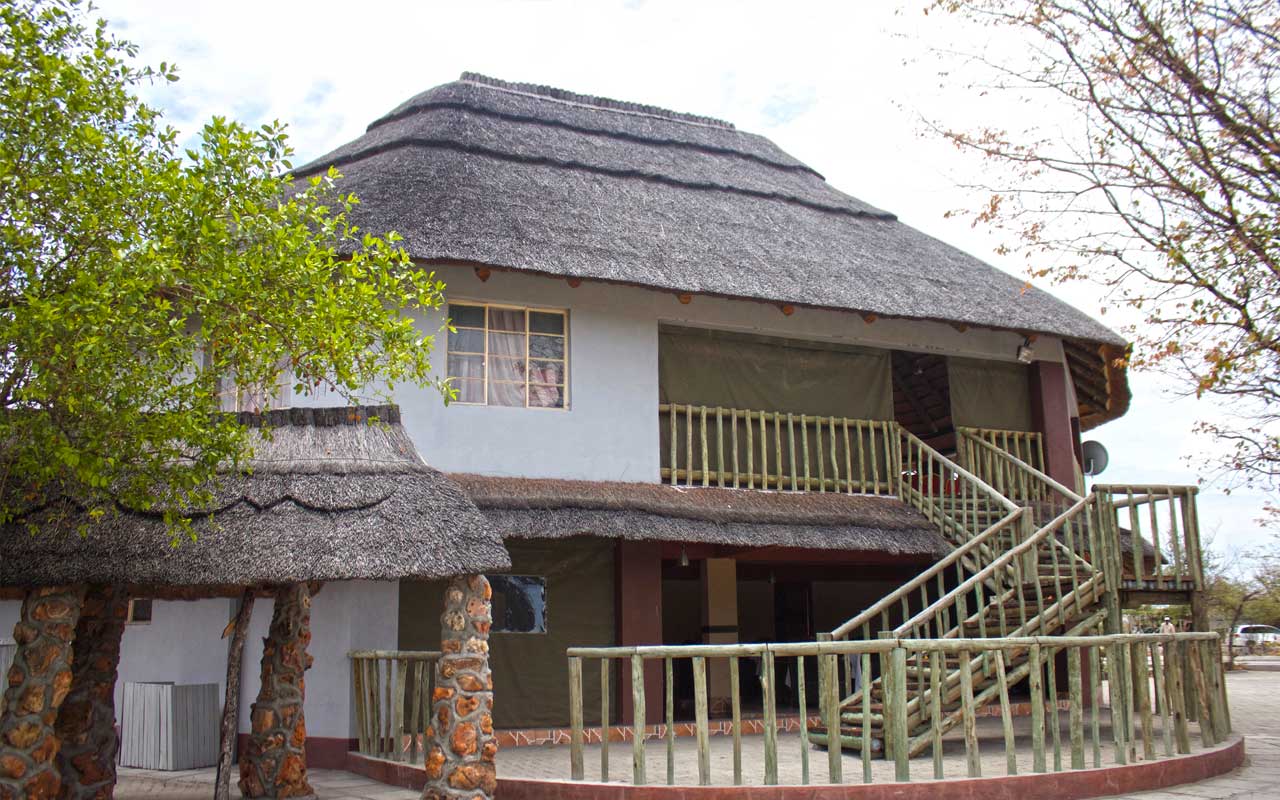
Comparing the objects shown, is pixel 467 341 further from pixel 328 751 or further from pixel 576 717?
pixel 576 717

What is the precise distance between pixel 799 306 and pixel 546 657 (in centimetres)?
445

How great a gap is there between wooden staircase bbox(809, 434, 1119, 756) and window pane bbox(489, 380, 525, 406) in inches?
150

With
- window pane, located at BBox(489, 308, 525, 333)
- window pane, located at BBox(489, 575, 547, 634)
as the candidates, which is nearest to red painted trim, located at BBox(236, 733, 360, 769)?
window pane, located at BBox(489, 575, 547, 634)

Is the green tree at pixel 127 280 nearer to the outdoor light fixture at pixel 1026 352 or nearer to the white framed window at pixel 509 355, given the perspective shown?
the white framed window at pixel 509 355

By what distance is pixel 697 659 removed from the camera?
295 inches

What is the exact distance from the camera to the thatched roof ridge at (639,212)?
1095 cm

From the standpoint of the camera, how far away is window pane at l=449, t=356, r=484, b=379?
10812 millimetres

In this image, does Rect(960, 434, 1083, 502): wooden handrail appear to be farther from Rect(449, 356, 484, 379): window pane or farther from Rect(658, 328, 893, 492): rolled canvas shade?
Rect(449, 356, 484, 379): window pane

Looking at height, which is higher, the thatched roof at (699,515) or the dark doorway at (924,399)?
the dark doorway at (924,399)

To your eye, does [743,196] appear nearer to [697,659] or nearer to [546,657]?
[546,657]

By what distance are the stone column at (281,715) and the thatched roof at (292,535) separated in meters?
1.15

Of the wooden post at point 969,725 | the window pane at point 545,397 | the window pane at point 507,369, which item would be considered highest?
the window pane at point 507,369

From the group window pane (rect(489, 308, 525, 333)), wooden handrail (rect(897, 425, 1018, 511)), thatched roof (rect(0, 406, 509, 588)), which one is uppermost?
window pane (rect(489, 308, 525, 333))

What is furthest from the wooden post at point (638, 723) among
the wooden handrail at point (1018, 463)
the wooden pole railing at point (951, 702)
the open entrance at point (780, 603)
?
the open entrance at point (780, 603)
